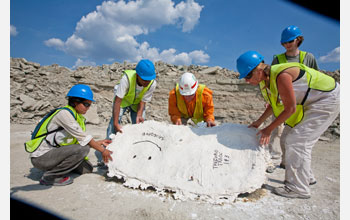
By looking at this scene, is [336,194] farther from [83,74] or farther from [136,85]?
[83,74]

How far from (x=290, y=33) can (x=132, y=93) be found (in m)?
2.62

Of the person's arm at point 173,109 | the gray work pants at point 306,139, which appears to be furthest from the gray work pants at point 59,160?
the gray work pants at point 306,139

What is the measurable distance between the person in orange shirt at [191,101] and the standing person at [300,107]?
101 centimetres

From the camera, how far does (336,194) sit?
238 centimetres

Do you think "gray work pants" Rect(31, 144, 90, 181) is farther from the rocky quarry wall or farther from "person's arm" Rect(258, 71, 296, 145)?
the rocky quarry wall

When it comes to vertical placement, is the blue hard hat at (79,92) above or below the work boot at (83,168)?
above

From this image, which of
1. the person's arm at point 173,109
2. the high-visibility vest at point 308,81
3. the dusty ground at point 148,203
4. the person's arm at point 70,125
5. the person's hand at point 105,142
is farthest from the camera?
the person's arm at point 173,109

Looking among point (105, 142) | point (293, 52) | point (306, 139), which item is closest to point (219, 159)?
point (306, 139)

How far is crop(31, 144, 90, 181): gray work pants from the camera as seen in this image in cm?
252

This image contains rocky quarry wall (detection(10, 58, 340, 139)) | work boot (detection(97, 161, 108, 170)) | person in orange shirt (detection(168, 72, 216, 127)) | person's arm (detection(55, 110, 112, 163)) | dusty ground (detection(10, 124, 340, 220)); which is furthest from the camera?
rocky quarry wall (detection(10, 58, 340, 139))

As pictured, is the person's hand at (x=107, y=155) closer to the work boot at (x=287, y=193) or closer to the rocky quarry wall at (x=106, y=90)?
the work boot at (x=287, y=193)

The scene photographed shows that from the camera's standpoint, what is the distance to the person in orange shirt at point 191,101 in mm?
3160

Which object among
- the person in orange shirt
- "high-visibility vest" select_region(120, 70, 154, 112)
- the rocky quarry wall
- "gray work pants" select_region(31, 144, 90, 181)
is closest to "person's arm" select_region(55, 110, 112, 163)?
"gray work pants" select_region(31, 144, 90, 181)

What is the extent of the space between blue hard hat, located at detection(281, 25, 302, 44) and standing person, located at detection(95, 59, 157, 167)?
→ 2057 millimetres
